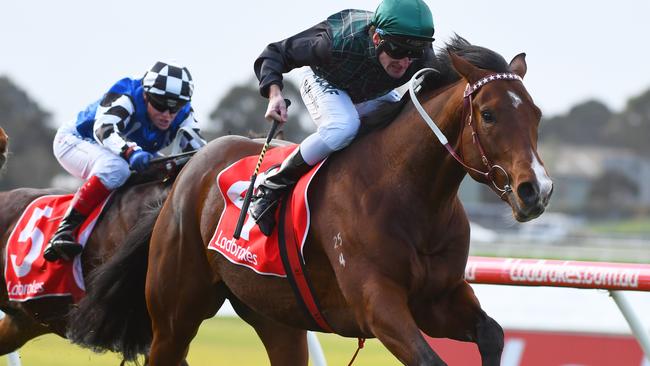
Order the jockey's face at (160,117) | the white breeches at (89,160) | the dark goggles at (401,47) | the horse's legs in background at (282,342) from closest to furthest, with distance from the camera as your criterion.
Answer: the dark goggles at (401,47) < the horse's legs in background at (282,342) < the white breeches at (89,160) < the jockey's face at (160,117)

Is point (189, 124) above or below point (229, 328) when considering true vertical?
above

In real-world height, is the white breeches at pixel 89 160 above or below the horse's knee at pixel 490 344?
above

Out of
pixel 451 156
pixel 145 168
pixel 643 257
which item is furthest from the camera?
pixel 643 257

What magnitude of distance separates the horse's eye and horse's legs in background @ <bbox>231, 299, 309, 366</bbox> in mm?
1749

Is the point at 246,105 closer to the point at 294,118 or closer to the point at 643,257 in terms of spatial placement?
the point at 294,118

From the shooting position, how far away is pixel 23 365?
24.5 ft

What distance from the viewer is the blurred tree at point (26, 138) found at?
43.7 m

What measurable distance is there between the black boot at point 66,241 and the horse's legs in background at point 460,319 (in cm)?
219

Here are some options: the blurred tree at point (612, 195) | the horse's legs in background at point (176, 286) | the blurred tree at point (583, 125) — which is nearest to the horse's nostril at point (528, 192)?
the horse's legs in background at point (176, 286)

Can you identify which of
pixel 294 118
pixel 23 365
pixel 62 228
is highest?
pixel 62 228

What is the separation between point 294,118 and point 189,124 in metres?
25.7

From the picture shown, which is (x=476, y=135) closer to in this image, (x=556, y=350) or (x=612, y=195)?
(x=556, y=350)

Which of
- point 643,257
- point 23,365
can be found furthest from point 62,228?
point 643,257

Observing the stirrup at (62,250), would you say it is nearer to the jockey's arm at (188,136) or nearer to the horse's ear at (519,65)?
the jockey's arm at (188,136)
